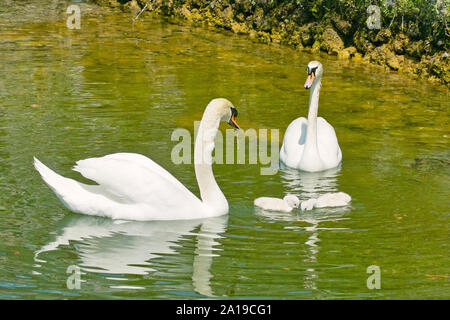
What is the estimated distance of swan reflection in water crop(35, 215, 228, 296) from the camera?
7.77m

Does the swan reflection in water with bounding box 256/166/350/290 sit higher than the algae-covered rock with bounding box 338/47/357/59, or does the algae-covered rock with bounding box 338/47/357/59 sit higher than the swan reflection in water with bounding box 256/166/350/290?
the algae-covered rock with bounding box 338/47/357/59

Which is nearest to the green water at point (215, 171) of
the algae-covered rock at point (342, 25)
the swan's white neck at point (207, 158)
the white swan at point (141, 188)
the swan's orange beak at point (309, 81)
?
the white swan at point (141, 188)

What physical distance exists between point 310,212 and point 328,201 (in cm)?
22

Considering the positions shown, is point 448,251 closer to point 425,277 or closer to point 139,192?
point 425,277

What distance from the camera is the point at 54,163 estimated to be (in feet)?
34.9

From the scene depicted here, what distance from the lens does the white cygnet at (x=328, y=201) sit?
371 inches

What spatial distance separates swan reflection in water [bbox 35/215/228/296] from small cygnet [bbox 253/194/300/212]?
408 millimetres

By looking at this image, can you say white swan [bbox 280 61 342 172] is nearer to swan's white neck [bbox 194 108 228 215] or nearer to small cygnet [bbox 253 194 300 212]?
small cygnet [bbox 253 194 300 212]

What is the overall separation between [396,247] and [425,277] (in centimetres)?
73

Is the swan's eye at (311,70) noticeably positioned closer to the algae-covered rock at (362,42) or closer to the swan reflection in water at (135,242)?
the swan reflection in water at (135,242)

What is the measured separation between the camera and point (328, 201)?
9430mm
